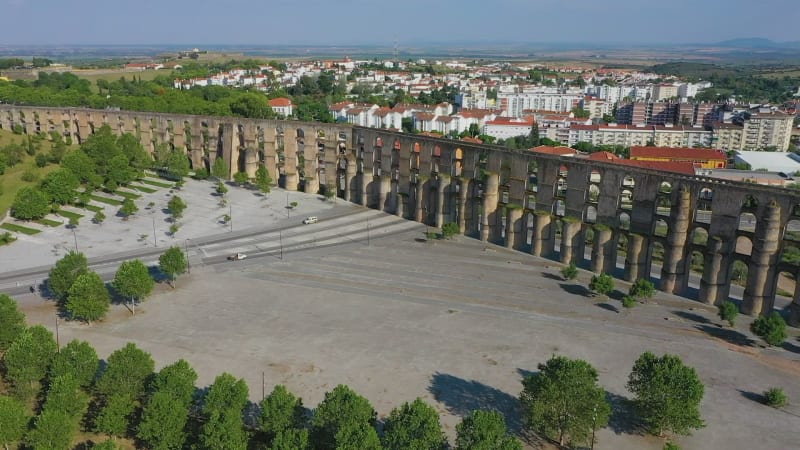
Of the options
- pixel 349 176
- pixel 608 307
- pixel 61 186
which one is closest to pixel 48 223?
pixel 61 186

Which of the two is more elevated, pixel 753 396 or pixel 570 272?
pixel 570 272

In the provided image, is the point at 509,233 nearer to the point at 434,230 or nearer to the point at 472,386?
the point at 434,230

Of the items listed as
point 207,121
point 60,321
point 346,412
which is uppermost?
point 207,121

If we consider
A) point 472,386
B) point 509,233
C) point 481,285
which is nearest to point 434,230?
point 509,233

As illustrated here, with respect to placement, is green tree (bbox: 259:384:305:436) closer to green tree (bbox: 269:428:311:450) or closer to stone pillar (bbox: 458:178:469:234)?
green tree (bbox: 269:428:311:450)

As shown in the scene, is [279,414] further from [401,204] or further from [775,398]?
[401,204]

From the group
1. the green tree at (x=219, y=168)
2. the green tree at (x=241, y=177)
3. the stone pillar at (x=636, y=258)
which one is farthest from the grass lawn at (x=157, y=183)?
the stone pillar at (x=636, y=258)
